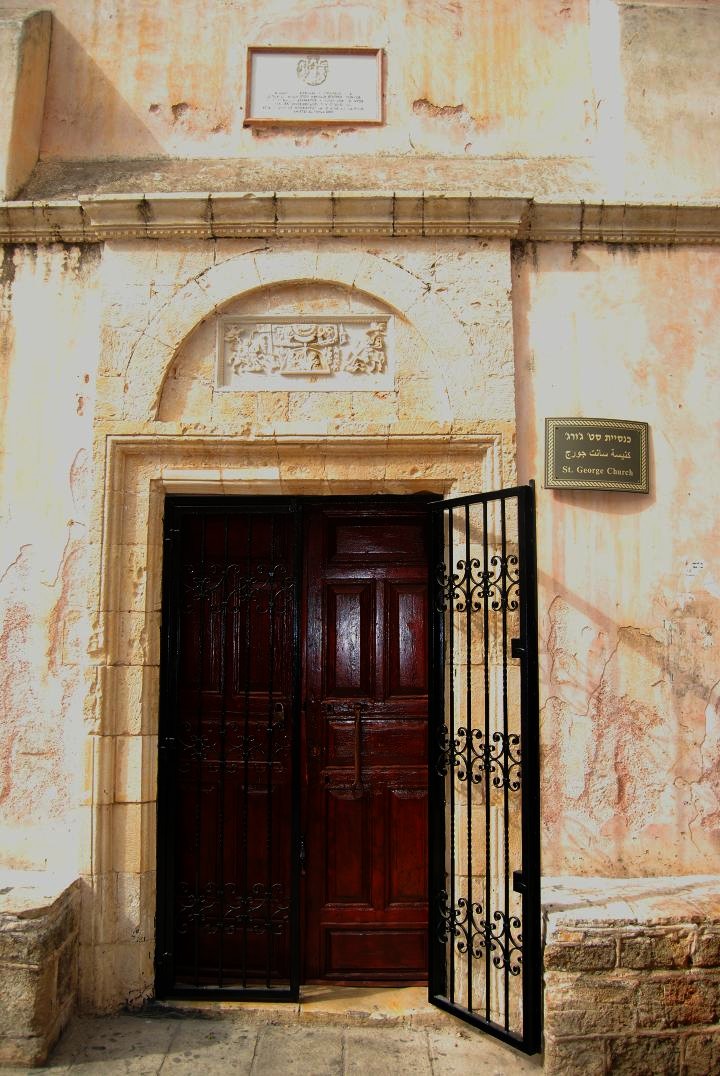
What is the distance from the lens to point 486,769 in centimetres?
328

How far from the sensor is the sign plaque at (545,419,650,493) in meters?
3.58

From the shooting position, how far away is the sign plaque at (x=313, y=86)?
160 inches

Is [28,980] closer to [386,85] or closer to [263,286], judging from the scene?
[263,286]

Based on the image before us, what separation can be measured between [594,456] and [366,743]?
1.80 m

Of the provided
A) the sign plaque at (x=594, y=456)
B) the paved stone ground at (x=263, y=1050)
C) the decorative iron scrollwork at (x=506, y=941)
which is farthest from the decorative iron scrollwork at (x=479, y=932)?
the sign plaque at (x=594, y=456)

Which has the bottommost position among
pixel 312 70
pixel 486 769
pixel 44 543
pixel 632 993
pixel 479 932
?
pixel 632 993

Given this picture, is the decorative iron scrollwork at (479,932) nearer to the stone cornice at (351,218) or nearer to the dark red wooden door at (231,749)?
the dark red wooden door at (231,749)

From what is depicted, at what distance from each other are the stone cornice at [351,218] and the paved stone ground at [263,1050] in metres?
3.66

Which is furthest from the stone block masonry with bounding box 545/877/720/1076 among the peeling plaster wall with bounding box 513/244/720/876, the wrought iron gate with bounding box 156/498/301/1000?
the wrought iron gate with bounding box 156/498/301/1000

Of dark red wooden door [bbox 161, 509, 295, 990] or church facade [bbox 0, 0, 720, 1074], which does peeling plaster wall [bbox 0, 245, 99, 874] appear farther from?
dark red wooden door [bbox 161, 509, 295, 990]

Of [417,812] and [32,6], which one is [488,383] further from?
[32,6]

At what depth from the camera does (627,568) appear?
3594mm

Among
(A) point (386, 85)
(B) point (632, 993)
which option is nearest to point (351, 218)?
(A) point (386, 85)

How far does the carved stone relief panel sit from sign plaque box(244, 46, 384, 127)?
47.2 inches
